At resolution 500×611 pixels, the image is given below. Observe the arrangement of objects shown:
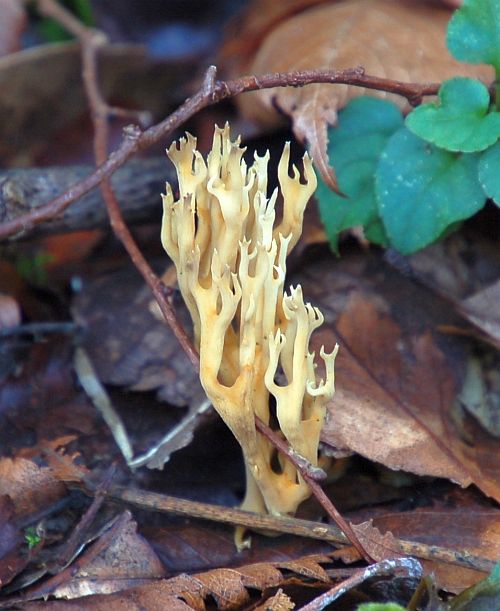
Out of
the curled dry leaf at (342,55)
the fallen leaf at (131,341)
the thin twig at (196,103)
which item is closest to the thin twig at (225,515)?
the fallen leaf at (131,341)

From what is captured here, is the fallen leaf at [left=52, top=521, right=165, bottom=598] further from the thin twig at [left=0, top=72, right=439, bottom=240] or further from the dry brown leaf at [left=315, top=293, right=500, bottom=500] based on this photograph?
the thin twig at [left=0, top=72, right=439, bottom=240]

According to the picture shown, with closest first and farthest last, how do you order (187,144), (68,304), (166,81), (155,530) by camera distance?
(187,144) → (155,530) → (68,304) → (166,81)

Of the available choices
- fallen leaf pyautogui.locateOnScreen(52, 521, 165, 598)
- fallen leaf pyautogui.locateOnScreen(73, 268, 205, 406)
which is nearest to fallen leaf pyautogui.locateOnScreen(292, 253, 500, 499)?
fallen leaf pyautogui.locateOnScreen(73, 268, 205, 406)

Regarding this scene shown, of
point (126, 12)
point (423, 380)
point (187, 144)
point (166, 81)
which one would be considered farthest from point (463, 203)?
point (126, 12)

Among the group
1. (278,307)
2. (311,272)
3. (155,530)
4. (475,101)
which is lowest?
(155,530)

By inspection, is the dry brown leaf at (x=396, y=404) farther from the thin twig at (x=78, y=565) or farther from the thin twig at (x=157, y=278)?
the thin twig at (x=78, y=565)

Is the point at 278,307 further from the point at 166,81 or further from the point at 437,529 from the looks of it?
the point at 166,81

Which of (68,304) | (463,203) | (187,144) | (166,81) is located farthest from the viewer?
(166,81)
